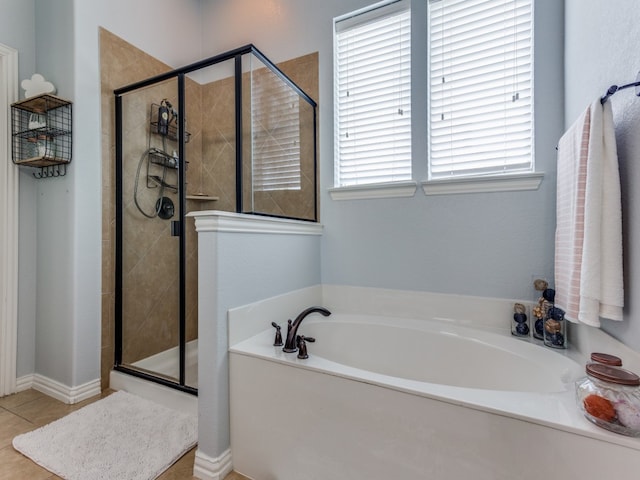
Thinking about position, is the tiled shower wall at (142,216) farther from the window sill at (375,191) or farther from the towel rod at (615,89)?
the towel rod at (615,89)

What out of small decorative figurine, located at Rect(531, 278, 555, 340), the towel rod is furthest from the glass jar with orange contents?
the towel rod

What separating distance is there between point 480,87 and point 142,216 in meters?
2.40

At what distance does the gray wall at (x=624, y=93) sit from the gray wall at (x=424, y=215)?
1.12 ft

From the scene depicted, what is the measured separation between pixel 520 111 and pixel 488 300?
41.9 inches

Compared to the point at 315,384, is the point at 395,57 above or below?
above

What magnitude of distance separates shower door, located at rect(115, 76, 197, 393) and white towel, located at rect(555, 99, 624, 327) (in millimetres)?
1998

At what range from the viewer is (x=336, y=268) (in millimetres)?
2141

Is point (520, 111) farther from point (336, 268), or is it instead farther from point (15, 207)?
point (15, 207)

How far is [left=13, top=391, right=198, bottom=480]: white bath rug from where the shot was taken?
131 cm

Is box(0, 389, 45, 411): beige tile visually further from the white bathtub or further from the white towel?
the white towel

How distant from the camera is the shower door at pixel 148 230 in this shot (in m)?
2.07

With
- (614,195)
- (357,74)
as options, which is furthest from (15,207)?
(614,195)

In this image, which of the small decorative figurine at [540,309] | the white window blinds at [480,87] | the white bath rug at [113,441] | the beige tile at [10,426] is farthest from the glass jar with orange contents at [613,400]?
the beige tile at [10,426]

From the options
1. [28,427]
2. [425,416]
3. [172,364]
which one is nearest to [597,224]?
[425,416]
